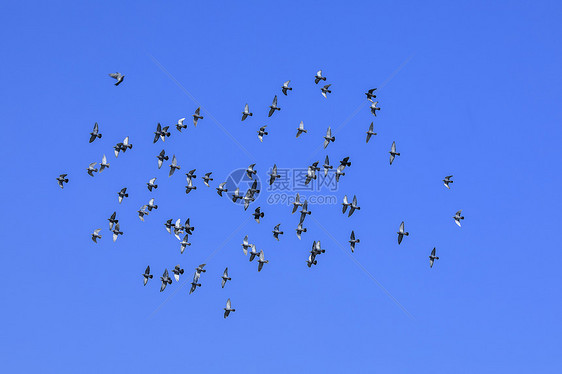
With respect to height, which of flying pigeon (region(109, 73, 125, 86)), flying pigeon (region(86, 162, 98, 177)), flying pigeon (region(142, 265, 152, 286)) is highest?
flying pigeon (region(109, 73, 125, 86))

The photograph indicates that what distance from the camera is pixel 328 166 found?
11319 cm

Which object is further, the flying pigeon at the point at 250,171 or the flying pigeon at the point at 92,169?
the flying pigeon at the point at 250,171

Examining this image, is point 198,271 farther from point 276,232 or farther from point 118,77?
point 118,77

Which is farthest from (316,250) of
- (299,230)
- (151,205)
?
(151,205)

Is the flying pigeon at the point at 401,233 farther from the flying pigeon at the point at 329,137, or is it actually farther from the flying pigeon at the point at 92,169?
the flying pigeon at the point at 92,169

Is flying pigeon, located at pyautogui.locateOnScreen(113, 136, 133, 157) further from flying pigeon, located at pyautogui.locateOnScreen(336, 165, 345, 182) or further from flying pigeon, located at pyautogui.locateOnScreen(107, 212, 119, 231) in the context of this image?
flying pigeon, located at pyautogui.locateOnScreen(336, 165, 345, 182)

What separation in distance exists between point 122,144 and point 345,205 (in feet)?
86.1

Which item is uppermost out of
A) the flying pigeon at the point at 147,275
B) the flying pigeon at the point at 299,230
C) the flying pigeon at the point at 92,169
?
the flying pigeon at the point at 92,169

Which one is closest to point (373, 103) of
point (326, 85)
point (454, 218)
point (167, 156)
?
point (326, 85)

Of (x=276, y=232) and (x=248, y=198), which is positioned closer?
(x=248, y=198)

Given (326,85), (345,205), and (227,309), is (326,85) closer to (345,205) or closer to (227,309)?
(345,205)

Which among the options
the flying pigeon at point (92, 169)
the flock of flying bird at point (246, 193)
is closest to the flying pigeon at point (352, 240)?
the flock of flying bird at point (246, 193)

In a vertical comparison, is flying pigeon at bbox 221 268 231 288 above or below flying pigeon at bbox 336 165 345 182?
below

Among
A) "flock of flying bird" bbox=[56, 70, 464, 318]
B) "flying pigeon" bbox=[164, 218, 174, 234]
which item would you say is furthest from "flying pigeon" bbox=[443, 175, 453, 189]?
"flying pigeon" bbox=[164, 218, 174, 234]
